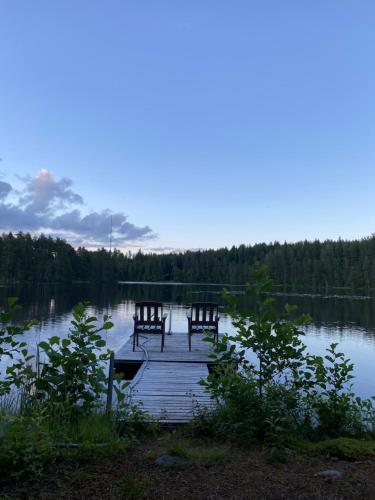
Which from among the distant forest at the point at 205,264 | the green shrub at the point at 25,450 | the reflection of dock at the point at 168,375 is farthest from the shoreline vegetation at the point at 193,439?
the distant forest at the point at 205,264

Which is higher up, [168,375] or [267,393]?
[267,393]

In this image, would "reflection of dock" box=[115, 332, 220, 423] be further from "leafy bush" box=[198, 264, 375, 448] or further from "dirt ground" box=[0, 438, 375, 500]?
"dirt ground" box=[0, 438, 375, 500]

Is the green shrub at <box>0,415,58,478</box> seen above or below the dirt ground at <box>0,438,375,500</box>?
above

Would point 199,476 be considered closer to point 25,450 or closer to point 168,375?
point 25,450

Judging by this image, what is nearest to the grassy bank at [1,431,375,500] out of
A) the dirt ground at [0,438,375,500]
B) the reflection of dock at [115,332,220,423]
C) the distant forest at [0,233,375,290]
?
the dirt ground at [0,438,375,500]

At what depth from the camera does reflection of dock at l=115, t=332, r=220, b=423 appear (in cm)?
524

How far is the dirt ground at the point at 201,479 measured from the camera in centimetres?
258

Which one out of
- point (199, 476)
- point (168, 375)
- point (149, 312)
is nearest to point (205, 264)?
point (149, 312)

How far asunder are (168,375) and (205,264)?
128 m

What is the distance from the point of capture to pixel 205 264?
135 m

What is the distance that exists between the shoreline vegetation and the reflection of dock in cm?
49

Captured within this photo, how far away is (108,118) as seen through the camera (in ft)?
63.6

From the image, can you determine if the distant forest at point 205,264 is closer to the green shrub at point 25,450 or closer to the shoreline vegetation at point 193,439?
the shoreline vegetation at point 193,439

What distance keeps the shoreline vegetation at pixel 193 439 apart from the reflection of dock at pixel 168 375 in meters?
0.49
